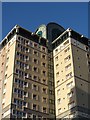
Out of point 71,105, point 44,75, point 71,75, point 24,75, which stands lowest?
point 71,105

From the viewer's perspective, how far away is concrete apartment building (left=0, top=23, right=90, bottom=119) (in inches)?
2292

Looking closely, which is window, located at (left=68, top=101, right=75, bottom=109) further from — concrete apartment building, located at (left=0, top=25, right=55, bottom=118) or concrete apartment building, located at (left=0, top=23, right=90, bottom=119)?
concrete apartment building, located at (left=0, top=25, right=55, bottom=118)

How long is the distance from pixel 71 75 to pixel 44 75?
24.9 feet

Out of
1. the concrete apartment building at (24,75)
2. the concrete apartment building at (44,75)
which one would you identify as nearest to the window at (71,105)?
the concrete apartment building at (44,75)

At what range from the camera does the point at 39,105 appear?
60719mm

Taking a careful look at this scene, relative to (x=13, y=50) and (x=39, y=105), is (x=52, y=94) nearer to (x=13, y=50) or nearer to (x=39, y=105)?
(x=39, y=105)

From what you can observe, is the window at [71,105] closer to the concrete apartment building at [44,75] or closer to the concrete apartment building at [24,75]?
the concrete apartment building at [44,75]

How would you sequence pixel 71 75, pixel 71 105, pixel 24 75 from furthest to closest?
pixel 24 75
pixel 71 75
pixel 71 105

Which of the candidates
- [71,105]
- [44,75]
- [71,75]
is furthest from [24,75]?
[71,105]

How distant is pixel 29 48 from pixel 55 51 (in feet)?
25.3

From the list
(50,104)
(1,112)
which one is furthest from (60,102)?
(1,112)

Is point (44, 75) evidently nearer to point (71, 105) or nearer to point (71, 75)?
point (71, 75)

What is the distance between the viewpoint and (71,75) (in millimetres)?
61719

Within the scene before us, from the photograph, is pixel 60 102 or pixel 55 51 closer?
Answer: pixel 60 102
